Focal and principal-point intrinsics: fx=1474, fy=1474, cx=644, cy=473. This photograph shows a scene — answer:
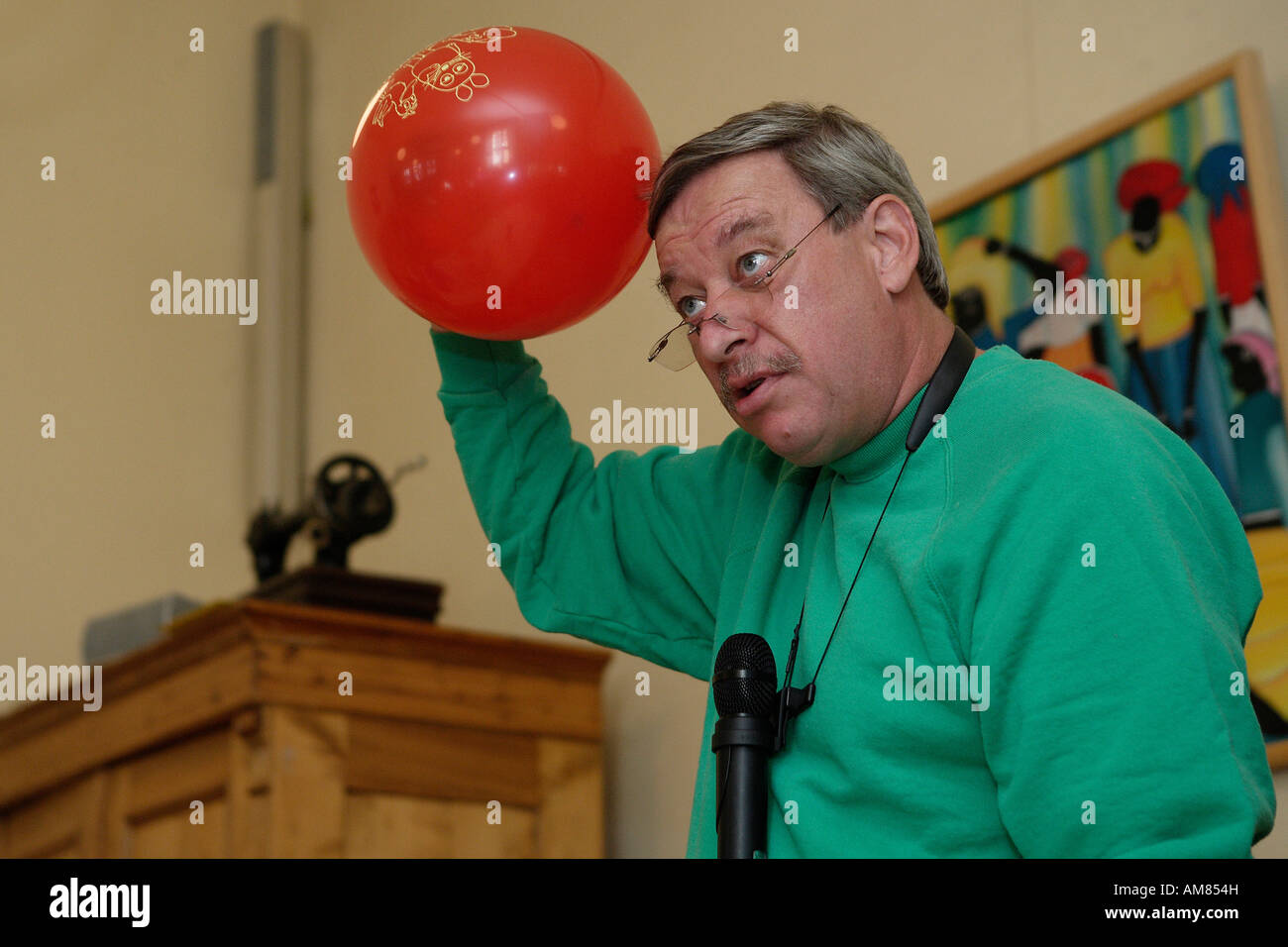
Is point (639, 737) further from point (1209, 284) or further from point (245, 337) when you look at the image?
point (245, 337)

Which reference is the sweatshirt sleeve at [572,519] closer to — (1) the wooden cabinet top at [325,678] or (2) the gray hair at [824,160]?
(2) the gray hair at [824,160]

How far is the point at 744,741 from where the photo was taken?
1278 mm

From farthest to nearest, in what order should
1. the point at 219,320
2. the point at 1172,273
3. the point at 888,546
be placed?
the point at 219,320 < the point at 1172,273 < the point at 888,546

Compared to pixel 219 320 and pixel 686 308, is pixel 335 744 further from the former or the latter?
pixel 219 320

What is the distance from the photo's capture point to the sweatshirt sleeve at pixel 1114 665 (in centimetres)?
102

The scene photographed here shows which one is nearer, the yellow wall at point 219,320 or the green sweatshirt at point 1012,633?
the green sweatshirt at point 1012,633

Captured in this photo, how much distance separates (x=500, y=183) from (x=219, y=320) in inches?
106

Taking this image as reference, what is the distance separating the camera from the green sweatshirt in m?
1.04

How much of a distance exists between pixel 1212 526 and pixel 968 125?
1.27 metres

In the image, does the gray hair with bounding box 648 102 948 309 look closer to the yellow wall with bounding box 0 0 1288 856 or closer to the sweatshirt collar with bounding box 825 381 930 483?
the sweatshirt collar with bounding box 825 381 930 483

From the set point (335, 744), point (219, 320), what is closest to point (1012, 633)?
point (335, 744)

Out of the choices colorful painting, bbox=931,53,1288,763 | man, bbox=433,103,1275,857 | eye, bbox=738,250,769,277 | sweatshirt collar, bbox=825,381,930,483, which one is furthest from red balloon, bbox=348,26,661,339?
colorful painting, bbox=931,53,1288,763

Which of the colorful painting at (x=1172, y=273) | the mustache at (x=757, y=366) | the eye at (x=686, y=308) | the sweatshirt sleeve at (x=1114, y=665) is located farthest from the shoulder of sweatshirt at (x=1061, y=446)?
the colorful painting at (x=1172, y=273)

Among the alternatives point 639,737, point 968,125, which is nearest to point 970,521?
point 968,125
